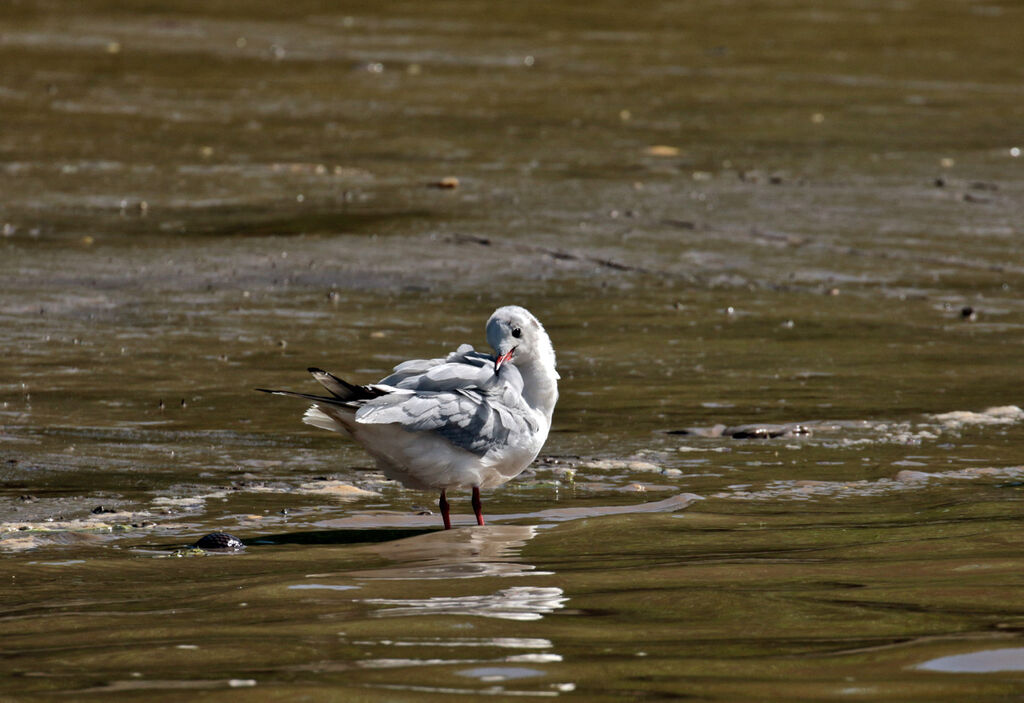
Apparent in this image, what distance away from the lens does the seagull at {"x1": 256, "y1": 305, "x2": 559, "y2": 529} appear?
5805 mm

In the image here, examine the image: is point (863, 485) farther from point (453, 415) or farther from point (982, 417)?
point (453, 415)

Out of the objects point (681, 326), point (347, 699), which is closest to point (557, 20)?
point (681, 326)

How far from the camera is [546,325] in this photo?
9.72 m

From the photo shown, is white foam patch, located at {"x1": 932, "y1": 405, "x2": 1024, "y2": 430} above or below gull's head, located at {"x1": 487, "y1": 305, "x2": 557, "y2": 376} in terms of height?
below

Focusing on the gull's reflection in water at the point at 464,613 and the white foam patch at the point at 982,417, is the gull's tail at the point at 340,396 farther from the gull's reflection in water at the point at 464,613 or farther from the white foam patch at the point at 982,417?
the white foam patch at the point at 982,417

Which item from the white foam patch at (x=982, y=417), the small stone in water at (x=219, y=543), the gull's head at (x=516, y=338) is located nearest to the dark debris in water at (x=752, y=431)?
the white foam patch at (x=982, y=417)

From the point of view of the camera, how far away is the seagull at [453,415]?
19.0ft

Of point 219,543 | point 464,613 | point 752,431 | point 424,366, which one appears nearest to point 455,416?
point 424,366

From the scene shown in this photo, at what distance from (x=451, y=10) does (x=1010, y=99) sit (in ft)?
22.8

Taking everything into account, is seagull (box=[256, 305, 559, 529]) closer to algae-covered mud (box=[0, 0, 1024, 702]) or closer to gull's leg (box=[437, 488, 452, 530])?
gull's leg (box=[437, 488, 452, 530])

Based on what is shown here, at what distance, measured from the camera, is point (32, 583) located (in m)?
4.86

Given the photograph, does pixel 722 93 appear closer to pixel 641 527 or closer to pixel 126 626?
pixel 641 527

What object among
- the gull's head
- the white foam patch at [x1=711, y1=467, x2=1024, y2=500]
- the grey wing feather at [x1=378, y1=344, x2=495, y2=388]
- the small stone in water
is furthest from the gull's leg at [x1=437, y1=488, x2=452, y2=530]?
the white foam patch at [x1=711, y1=467, x2=1024, y2=500]

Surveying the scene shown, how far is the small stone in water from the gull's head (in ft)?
4.03
